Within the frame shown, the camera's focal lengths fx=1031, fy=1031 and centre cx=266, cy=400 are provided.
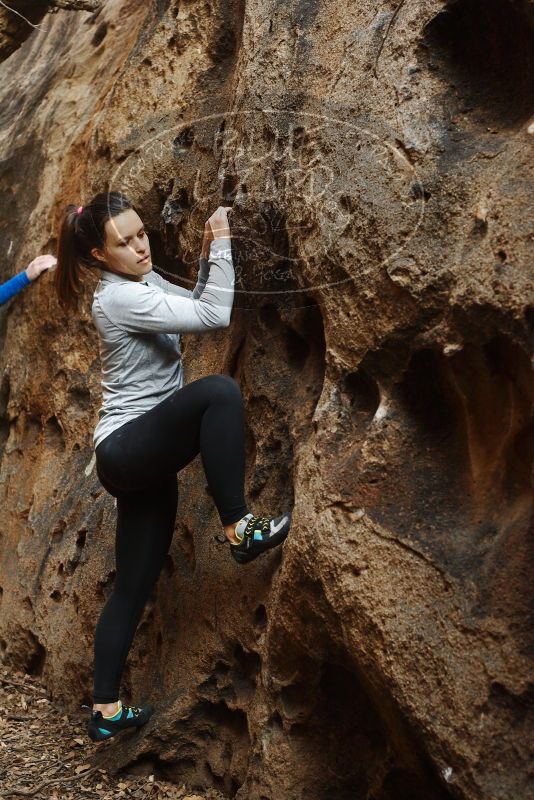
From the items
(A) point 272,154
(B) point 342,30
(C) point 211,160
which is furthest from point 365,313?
(C) point 211,160

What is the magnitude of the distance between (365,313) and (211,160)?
1313mm

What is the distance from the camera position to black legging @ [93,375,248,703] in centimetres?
320

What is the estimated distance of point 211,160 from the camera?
4.04m

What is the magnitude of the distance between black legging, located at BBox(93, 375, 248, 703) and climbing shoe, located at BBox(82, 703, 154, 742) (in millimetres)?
64

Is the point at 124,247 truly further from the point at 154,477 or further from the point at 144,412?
the point at 154,477

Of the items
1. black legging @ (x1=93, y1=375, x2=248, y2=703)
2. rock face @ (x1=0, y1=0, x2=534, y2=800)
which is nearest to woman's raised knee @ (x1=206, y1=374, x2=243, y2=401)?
black legging @ (x1=93, y1=375, x2=248, y2=703)

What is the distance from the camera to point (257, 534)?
10.6 ft

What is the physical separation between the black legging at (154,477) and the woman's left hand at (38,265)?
5.80 ft

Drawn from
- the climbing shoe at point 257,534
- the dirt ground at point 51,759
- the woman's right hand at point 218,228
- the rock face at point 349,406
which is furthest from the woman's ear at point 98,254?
the dirt ground at point 51,759

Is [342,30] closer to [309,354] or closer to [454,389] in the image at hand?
[309,354]

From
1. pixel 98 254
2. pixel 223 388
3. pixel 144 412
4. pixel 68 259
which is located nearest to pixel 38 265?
pixel 68 259

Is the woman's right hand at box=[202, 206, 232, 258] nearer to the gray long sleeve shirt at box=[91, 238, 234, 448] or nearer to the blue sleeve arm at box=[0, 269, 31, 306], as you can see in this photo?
the gray long sleeve shirt at box=[91, 238, 234, 448]

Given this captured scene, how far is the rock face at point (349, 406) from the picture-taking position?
2734 mm

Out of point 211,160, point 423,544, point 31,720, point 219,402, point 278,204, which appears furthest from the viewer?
point 31,720
